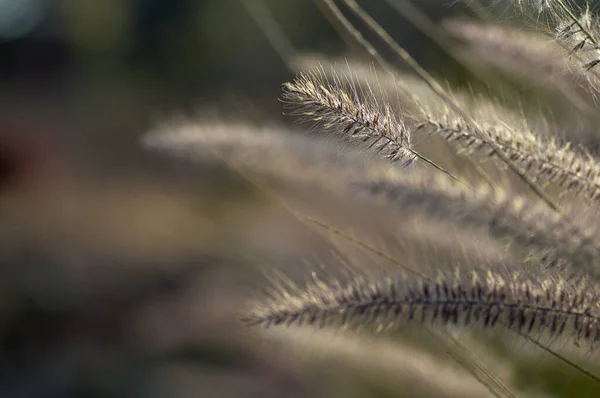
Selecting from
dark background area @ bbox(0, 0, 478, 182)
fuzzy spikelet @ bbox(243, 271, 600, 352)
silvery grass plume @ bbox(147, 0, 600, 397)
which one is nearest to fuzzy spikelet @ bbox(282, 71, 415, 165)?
silvery grass plume @ bbox(147, 0, 600, 397)

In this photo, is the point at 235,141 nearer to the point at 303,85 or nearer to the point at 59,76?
the point at 303,85

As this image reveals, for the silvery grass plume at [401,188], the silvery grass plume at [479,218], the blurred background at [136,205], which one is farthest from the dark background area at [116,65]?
the silvery grass plume at [479,218]

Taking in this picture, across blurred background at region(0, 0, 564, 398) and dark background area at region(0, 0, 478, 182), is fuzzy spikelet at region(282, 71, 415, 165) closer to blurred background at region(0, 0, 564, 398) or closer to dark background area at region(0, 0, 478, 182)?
blurred background at region(0, 0, 564, 398)

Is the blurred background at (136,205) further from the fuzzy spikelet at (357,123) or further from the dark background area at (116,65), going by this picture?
the fuzzy spikelet at (357,123)

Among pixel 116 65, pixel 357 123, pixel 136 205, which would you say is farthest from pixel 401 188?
pixel 116 65

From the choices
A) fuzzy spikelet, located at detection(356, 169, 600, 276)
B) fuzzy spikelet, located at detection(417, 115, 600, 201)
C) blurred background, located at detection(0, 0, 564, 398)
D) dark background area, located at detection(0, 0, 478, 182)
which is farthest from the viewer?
dark background area, located at detection(0, 0, 478, 182)
